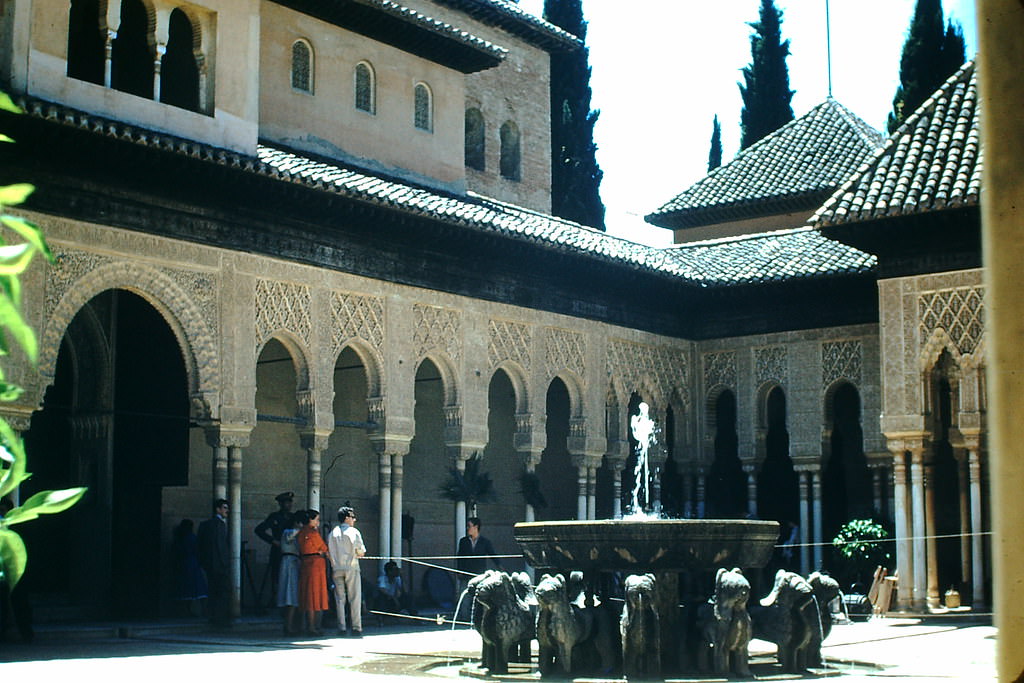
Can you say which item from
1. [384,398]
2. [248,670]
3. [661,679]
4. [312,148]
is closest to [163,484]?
[384,398]

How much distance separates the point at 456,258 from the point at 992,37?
60.2ft

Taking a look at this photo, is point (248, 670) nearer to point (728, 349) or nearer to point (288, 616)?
point (288, 616)

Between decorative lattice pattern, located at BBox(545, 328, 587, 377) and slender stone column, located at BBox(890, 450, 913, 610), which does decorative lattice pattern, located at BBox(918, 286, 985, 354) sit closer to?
slender stone column, located at BBox(890, 450, 913, 610)

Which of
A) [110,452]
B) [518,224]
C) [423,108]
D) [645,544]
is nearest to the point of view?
[645,544]

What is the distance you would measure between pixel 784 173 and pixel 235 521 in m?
15.6

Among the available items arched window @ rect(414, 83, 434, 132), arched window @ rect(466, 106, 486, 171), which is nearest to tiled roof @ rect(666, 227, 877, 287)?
arched window @ rect(466, 106, 486, 171)

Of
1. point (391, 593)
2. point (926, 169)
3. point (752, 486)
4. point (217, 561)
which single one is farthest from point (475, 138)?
point (217, 561)

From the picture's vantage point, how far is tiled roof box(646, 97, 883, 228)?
89.9 ft

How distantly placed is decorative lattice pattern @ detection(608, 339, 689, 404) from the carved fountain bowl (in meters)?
11.1

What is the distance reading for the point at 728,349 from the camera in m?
23.1

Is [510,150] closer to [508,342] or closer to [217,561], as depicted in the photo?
[508,342]

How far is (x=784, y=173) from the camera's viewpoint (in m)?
28.1

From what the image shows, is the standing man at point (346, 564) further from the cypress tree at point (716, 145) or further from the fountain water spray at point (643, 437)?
the cypress tree at point (716, 145)

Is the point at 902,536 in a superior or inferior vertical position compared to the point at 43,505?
inferior
